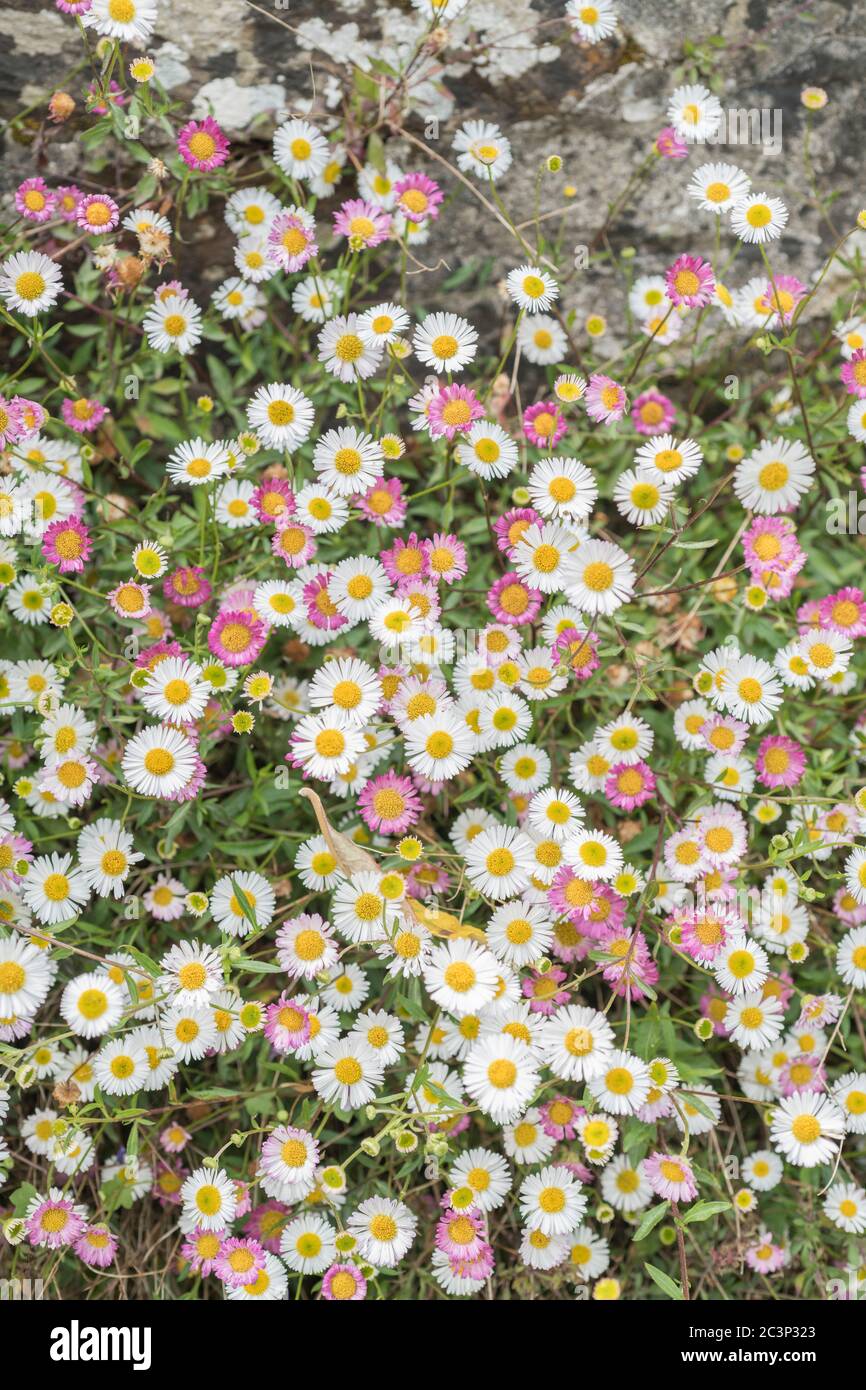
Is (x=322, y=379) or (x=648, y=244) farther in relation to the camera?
(x=648, y=244)

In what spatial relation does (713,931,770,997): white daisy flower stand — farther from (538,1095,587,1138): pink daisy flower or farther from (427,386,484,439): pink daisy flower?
(427,386,484,439): pink daisy flower

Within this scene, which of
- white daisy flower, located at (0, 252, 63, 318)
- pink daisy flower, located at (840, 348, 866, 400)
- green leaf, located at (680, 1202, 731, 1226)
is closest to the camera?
green leaf, located at (680, 1202, 731, 1226)

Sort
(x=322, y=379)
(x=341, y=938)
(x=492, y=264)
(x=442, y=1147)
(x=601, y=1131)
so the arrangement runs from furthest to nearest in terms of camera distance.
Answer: (x=492, y=264), (x=322, y=379), (x=341, y=938), (x=601, y=1131), (x=442, y=1147)

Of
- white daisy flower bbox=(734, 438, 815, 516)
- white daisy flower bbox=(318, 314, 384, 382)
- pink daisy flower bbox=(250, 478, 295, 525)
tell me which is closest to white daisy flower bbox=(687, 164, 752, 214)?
white daisy flower bbox=(734, 438, 815, 516)

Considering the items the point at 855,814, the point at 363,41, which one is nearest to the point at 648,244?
the point at 363,41

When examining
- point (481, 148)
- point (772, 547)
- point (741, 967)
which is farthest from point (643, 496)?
point (741, 967)

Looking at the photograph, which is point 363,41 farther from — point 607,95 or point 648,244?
point 648,244
